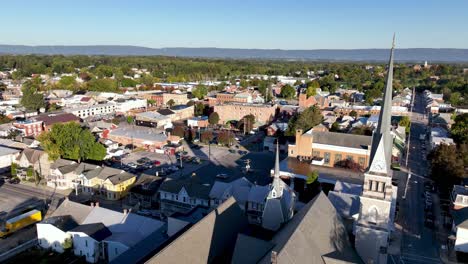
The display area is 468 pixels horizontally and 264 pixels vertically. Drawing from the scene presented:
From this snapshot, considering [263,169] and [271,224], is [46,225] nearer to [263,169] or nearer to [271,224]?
[271,224]

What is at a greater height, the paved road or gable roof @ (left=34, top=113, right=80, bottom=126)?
gable roof @ (left=34, top=113, right=80, bottom=126)

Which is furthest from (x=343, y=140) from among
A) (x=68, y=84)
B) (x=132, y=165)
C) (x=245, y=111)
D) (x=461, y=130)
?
(x=68, y=84)

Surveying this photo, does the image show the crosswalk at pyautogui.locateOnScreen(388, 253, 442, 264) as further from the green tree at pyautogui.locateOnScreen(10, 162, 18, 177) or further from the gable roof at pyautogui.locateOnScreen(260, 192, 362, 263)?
the green tree at pyautogui.locateOnScreen(10, 162, 18, 177)

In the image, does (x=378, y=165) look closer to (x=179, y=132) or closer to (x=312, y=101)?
(x=179, y=132)

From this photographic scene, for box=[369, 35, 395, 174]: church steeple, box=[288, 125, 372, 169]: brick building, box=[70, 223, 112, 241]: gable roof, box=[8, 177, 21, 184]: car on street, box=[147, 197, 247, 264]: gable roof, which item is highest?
box=[369, 35, 395, 174]: church steeple

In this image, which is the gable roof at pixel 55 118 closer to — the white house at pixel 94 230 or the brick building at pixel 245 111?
the brick building at pixel 245 111

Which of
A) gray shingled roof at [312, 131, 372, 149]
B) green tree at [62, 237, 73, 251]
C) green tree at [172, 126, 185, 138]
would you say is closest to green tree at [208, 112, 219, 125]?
green tree at [172, 126, 185, 138]

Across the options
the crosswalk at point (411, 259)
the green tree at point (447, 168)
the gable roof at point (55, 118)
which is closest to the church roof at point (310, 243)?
the crosswalk at point (411, 259)
